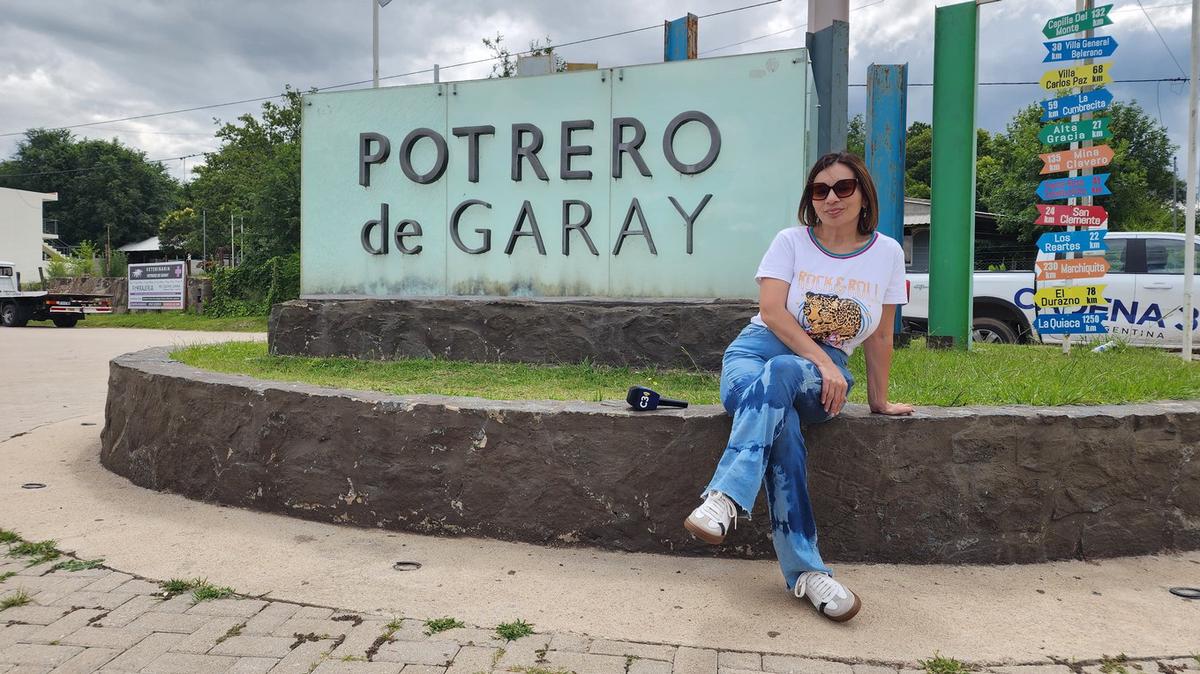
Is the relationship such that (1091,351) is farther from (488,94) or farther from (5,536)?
(5,536)

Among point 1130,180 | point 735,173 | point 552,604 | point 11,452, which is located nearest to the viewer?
point 552,604

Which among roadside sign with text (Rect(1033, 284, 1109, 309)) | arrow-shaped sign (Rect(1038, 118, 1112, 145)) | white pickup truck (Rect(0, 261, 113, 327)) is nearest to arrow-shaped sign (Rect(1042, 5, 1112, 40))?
arrow-shaped sign (Rect(1038, 118, 1112, 145))

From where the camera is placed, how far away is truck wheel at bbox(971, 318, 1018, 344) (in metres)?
9.34

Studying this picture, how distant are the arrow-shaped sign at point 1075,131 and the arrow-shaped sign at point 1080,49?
501mm

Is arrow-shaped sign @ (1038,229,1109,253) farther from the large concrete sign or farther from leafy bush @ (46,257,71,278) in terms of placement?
leafy bush @ (46,257,71,278)

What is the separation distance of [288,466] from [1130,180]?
28.8m

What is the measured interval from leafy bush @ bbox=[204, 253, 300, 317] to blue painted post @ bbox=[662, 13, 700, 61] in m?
17.2

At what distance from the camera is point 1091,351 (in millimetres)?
6289

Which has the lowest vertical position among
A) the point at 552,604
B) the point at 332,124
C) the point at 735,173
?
the point at 552,604

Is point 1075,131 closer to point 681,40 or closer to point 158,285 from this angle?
point 681,40

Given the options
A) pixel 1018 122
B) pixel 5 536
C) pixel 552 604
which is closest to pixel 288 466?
pixel 5 536

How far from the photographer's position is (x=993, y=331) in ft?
31.0

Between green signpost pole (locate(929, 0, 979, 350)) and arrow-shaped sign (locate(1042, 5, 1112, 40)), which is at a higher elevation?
arrow-shaped sign (locate(1042, 5, 1112, 40))

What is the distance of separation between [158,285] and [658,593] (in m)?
25.4
